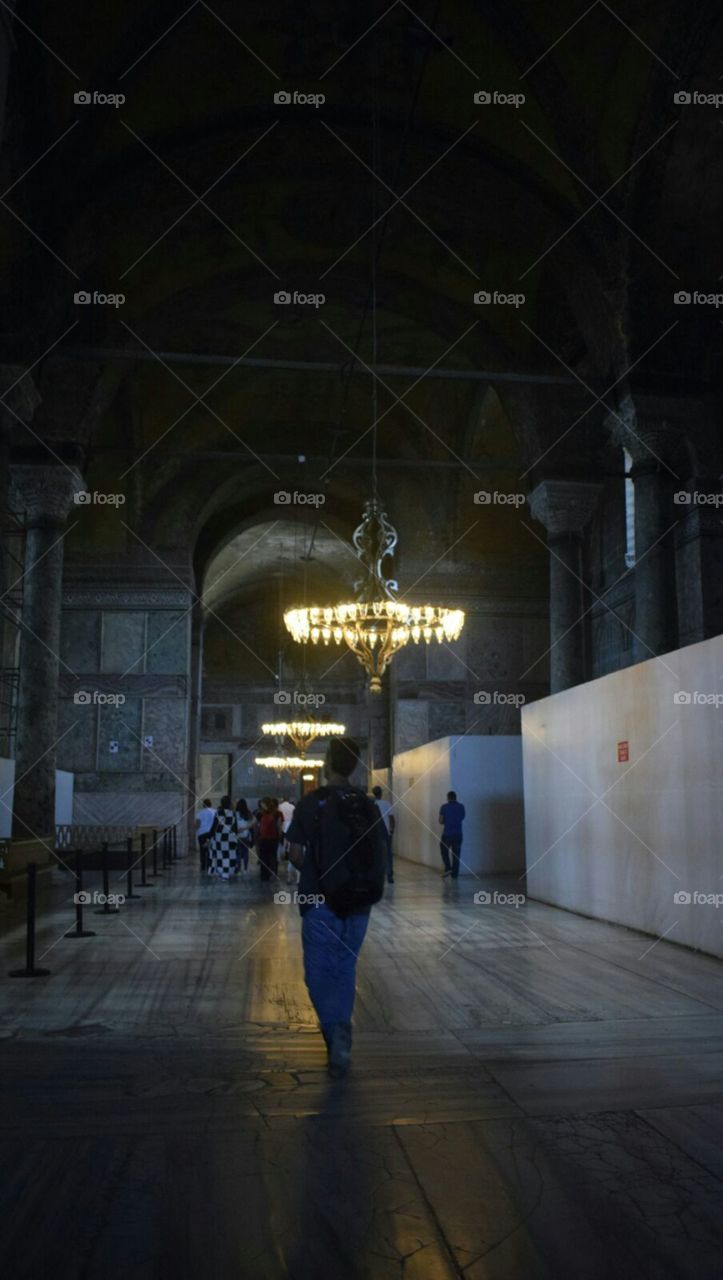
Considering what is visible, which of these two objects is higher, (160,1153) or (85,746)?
(85,746)

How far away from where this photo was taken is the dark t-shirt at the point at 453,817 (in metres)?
14.6

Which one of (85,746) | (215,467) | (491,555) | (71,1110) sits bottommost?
(71,1110)

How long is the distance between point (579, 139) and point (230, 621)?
28.2 meters

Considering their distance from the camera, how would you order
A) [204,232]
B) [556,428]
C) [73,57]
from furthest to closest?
[556,428]
[204,232]
[73,57]

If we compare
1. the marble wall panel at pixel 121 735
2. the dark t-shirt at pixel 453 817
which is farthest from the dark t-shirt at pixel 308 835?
the marble wall panel at pixel 121 735

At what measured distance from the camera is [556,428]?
595 inches

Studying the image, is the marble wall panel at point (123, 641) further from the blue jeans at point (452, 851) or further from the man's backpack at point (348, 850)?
the man's backpack at point (348, 850)

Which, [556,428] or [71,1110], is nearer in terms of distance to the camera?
[71,1110]

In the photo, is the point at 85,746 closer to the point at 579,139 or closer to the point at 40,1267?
the point at 579,139

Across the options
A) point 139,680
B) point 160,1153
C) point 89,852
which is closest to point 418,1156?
point 160,1153
